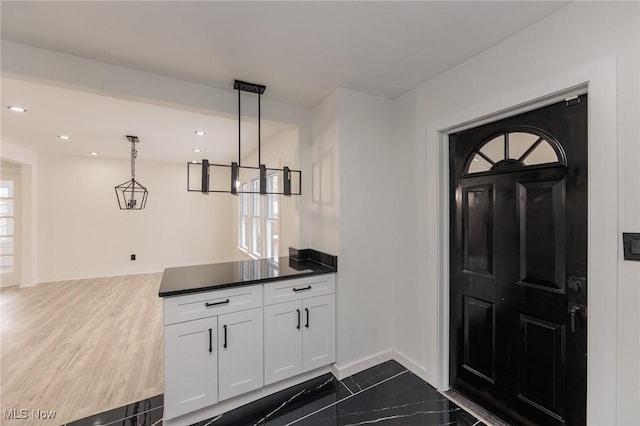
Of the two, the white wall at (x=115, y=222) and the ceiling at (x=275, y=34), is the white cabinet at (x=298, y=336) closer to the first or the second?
the ceiling at (x=275, y=34)

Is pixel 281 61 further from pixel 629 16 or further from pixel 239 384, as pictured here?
pixel 239 384

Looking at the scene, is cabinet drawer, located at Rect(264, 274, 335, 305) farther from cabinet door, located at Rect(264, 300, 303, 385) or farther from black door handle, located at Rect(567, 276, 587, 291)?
black door handle, located at Rect(567, 276, 587, 291)

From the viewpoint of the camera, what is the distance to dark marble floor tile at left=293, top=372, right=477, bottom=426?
1.81 m

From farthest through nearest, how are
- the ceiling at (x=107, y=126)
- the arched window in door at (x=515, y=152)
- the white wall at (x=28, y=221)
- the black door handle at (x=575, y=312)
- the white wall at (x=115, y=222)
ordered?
the white wall at (x=115, y=222) < the white wall at (x=28, y=221) < the ceiling at (x=107, y=126) < the arched window in door at (x=515, y=152) < the black door handle at (x=575, y=312)

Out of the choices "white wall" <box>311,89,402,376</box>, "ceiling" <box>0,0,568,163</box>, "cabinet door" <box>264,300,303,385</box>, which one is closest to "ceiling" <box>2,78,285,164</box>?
"ceiling" <box>0,0,568,163</box>

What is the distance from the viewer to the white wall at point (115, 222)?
5.46 m

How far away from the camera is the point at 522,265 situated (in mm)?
1699

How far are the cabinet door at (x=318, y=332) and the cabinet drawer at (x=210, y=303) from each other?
466 millimetres

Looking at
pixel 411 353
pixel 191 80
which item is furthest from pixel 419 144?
pixel 191 80

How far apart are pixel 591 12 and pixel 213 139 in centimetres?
427

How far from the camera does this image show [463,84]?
6.43 ft

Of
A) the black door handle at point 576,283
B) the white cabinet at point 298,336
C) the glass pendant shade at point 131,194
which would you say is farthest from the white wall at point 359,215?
the glass pendant shade at point 131,194

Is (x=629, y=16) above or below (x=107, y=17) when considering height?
below

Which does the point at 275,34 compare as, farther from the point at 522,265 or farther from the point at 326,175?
the point at 522,265
